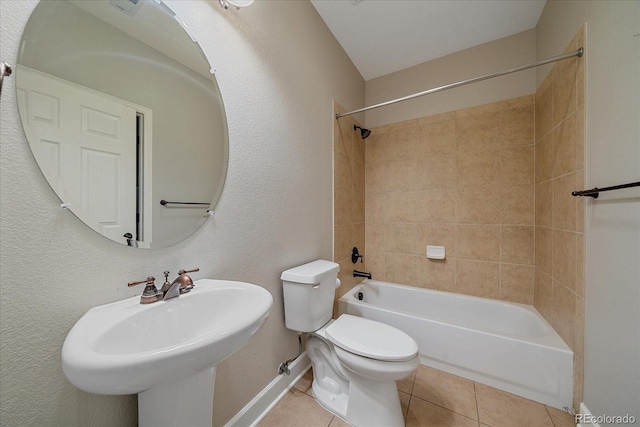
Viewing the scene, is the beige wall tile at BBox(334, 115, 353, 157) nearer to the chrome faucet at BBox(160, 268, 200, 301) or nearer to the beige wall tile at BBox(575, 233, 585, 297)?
the chrome faucet at BBox(160, 268, 200, 301)

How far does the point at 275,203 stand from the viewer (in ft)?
4.09

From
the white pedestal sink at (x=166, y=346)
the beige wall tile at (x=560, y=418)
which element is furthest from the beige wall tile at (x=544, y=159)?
the white pedestal sink at (x=166, y=346)

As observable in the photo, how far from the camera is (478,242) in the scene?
1884 mm

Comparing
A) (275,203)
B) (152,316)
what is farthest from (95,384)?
(275,203)

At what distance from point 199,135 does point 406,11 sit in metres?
1.70

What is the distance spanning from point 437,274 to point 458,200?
2.28 feet

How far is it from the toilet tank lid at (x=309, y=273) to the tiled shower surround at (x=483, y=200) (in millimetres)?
450

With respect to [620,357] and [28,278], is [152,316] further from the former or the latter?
[620,357]

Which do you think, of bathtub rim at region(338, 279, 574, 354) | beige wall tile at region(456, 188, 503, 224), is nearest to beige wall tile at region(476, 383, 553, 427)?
bathtub rim at region(338, 279, 574, 354)

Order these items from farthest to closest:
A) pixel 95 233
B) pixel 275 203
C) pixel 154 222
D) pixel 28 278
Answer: pixel 275 203 < pixel 154 222 < pixel 95 233 < pixel 28 278

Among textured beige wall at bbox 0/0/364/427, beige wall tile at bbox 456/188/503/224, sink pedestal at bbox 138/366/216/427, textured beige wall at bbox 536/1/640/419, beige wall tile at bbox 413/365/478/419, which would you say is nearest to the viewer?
textured beige wall at bbox 0/0/364/427

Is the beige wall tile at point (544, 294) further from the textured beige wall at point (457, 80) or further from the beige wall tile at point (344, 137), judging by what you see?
the beige wall tile at point (344, 137)

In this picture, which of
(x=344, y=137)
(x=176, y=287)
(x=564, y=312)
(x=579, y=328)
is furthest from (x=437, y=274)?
(x=176, y=287)

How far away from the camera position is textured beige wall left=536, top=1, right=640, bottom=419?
0.83 metres
